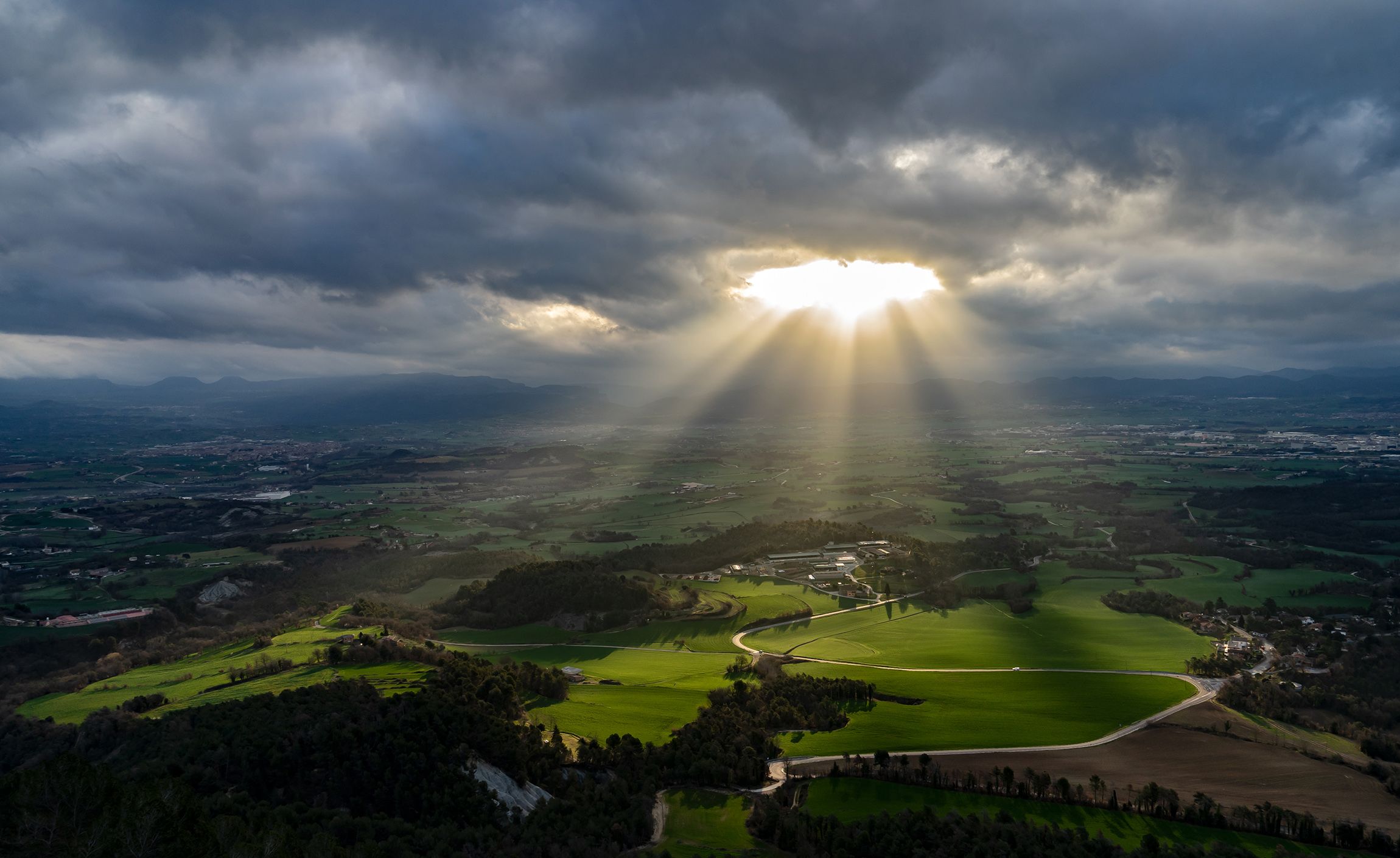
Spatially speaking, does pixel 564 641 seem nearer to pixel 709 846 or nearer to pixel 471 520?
pixel 709 846

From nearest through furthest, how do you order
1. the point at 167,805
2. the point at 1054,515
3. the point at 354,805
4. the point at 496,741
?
the point at 167,805, the point at 354,805, the point at 496,741, the point at 1054,515

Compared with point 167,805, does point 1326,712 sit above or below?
below

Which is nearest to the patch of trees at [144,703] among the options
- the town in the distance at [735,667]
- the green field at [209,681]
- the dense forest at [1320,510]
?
the town in the distance at [735,667]

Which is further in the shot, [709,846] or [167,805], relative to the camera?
[709,846]

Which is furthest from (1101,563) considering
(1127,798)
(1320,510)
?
(1127,798)

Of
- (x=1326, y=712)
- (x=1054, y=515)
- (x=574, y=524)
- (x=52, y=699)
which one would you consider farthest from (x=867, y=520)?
(x=52, y=699)

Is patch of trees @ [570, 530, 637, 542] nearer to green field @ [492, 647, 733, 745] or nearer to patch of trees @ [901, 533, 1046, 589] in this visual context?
patch of trees @ [901, 533, 1046, 589]

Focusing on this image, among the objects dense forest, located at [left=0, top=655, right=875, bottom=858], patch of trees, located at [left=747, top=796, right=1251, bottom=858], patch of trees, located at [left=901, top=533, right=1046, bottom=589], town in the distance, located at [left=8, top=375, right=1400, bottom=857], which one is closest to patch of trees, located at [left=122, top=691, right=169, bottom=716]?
town in the distance, located at [left=8, top=375, right=1400, bottom=857]
